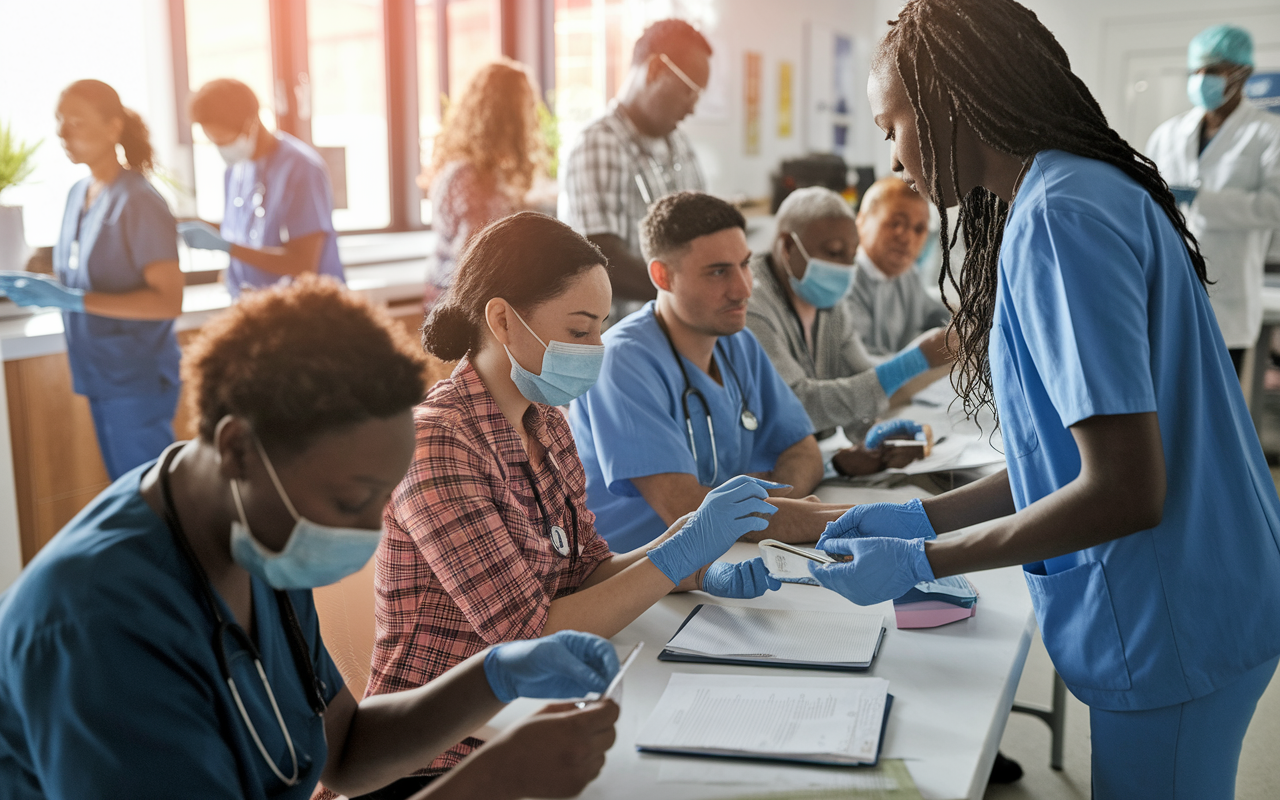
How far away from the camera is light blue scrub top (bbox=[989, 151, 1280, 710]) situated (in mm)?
888

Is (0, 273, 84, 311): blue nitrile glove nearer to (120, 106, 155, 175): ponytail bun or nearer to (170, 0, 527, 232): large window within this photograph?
(120, 106, 155, 175): ponytail bun

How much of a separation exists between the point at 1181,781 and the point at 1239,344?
3.35 metres

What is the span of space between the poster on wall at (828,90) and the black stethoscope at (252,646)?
5894 mm

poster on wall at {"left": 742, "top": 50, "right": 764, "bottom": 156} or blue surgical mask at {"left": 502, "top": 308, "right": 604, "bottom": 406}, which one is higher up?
poster on wall at {"left": 742, "top": 50, "right": 764, "bottom": 156}

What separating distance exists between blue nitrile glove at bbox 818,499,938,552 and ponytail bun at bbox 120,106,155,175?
2.18 metres

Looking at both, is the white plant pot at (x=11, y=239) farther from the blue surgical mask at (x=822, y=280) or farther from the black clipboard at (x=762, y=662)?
the black clipboard at (x=762, y=662)

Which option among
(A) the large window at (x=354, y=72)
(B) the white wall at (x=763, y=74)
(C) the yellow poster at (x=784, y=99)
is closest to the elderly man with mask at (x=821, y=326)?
(A) the large window at (x=354, y=72)

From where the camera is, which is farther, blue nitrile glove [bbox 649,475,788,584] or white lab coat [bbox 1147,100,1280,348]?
white lab coat [bbox 1147,100,1280,348]

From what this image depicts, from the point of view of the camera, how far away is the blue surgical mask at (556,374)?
138 cm

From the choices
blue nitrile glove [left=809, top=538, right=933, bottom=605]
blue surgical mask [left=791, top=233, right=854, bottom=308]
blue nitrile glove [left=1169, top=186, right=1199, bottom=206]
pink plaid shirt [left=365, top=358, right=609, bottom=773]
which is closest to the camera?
blue nitrile glove [left=809, top=538, right=933, bottom=605]

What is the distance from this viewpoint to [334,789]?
1.04 m

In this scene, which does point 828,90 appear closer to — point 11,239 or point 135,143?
point 135,143

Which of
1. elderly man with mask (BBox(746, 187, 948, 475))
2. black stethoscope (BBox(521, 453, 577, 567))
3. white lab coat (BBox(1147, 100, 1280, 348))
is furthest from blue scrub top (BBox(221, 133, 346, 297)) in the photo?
white lab coat (BBox(1147, 100, 1280, 348))

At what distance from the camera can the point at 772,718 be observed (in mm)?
1013
